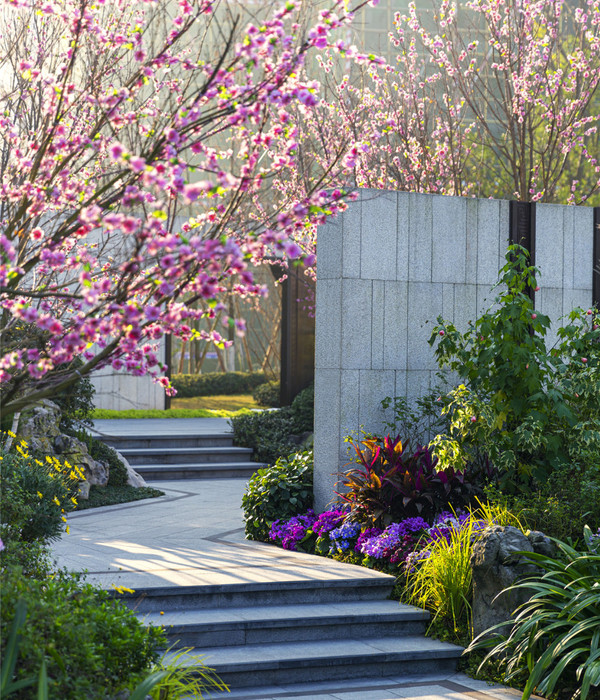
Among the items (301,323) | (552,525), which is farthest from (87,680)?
(301,323)

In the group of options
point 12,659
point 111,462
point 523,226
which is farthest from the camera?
point 111,462

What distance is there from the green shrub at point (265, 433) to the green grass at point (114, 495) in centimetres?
272

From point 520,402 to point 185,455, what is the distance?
717 centimetres

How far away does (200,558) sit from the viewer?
7070 millimetres

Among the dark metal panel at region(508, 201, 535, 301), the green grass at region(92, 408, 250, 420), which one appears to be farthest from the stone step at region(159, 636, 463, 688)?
the green grass at region(92, 408, 250, 420)

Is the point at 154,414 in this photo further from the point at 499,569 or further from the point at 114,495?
the point at 499,569

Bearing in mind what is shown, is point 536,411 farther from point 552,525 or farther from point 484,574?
point 484,574

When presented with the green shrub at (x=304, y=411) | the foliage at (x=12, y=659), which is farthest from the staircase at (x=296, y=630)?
the green shrub at (x=304, y=411)

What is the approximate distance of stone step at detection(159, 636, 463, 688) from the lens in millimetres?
5426

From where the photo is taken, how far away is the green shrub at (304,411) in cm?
1395

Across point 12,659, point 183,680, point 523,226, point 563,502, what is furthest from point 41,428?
point 12,659

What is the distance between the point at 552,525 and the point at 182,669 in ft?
9.08

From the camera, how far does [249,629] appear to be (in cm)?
585

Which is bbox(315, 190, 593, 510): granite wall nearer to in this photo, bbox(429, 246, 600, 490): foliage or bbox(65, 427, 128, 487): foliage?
bbox(429, 246, 600, 490): foliage
